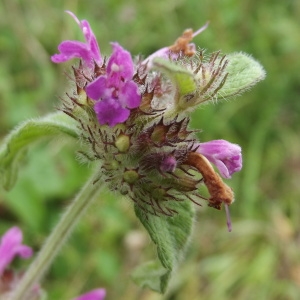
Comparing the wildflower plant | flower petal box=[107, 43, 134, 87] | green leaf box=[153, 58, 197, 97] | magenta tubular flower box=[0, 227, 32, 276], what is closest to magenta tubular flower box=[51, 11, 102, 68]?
the wildflower plant

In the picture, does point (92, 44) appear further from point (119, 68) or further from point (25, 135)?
point (25, 135)

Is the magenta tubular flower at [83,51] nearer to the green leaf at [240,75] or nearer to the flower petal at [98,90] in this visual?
the flower petal at [98,90]

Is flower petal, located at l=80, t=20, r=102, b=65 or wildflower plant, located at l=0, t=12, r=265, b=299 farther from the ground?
flower petal, located at l=80, t=20, r=102, b=65

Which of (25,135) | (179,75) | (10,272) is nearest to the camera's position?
(179,75)

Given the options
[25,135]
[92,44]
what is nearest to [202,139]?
[25,135]

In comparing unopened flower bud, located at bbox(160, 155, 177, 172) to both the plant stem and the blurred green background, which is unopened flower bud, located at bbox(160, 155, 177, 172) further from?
the blurred green background

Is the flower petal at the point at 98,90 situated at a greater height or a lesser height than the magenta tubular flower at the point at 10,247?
greater

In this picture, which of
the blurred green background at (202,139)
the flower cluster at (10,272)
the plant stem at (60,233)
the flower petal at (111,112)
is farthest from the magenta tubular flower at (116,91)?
the blurred green background at (202,139)
